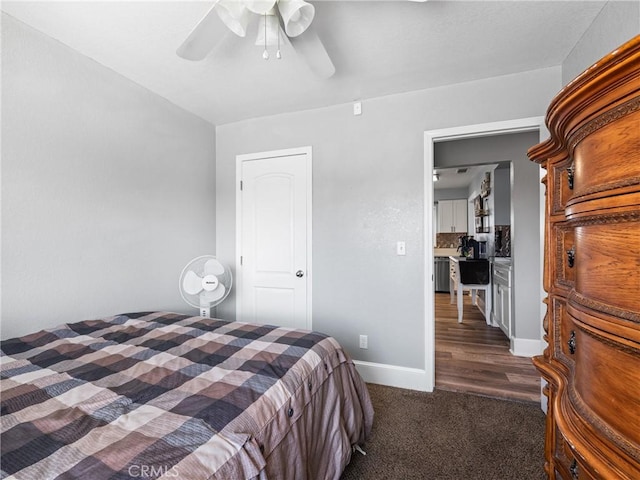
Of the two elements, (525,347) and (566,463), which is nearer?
(566,463)

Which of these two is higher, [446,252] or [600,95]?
[600,95]

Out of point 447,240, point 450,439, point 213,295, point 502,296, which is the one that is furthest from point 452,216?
A: point 213,295

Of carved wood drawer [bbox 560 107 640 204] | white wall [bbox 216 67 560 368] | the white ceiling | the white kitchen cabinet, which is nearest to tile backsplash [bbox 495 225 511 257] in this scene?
the white kitchen cabinet

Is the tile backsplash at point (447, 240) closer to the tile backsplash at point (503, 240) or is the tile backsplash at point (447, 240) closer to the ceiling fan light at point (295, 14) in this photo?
the tile backsplash at point (503, 240)

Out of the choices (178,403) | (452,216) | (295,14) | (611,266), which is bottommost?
(178,403)

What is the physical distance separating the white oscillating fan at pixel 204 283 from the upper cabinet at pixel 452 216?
6.46 metres

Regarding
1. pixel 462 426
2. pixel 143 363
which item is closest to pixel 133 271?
pixel 143 363

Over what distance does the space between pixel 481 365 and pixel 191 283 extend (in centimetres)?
278

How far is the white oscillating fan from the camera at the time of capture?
7.77 feet

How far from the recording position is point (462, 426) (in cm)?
198

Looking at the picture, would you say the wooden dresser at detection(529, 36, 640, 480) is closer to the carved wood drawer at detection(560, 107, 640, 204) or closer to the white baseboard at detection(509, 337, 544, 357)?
the carved wood drawer at detection(560, 107, 640, 204)

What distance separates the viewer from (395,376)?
2.54m

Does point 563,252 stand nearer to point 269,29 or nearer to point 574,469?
point 574,469

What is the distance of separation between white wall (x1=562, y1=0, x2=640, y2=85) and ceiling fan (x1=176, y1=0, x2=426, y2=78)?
4.53ft
